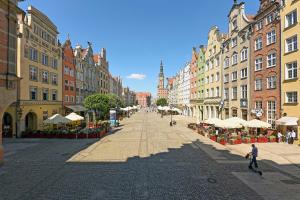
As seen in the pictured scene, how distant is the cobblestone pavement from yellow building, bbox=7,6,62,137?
33.8 ft

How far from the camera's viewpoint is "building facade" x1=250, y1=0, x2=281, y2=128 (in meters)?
22.3

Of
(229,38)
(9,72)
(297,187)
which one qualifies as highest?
(229,38)

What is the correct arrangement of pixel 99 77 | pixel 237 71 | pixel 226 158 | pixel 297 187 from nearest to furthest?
pixel 297 187 < pixel 226 158 < pixel 237 71 < pixel 99 77

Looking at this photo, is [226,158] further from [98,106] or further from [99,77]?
[99,77]

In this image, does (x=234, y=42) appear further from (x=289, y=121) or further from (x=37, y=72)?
(x=37, y=72)

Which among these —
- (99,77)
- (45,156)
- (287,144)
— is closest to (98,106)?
(45,156)

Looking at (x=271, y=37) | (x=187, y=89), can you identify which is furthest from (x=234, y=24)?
(x=187, y=89)

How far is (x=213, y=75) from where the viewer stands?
40.8 metres

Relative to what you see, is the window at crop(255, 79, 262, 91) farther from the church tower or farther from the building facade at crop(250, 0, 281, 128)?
the church tower

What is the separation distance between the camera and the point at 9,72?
12.8 meters

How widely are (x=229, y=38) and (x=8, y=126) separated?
36812mm

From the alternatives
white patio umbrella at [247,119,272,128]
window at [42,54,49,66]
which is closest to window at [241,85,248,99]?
white patio umbrella at [247,119,272,128]

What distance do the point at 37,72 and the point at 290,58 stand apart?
32.7 m

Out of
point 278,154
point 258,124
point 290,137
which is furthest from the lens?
point 258,124
